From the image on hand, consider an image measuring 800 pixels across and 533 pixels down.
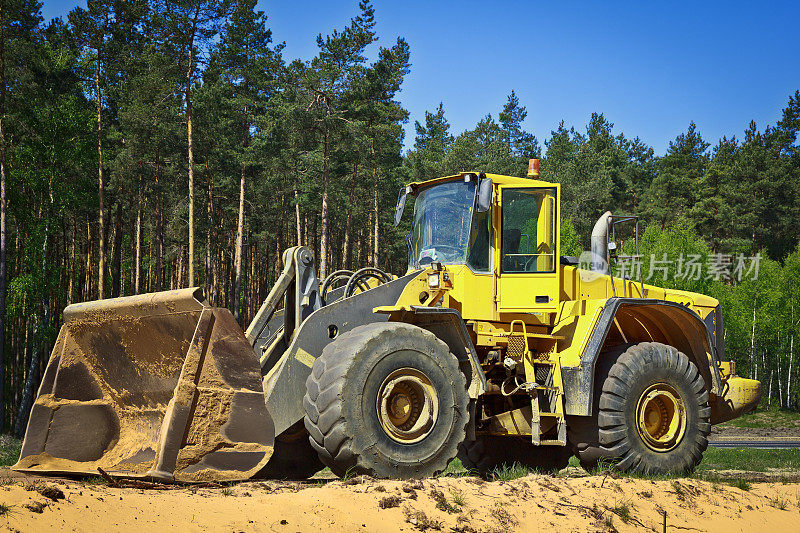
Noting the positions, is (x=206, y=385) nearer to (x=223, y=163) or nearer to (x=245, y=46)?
(x=223, y=163)

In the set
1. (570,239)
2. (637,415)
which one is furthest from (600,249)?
(570,239)

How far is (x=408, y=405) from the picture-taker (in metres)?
7.81

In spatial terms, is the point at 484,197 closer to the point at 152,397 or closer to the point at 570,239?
the point at 152,397

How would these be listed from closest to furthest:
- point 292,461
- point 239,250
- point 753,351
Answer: point 292,461
point 239,250
point 753,351

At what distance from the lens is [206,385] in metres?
6.89

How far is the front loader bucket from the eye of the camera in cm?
675

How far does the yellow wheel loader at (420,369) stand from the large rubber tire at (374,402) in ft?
0.05

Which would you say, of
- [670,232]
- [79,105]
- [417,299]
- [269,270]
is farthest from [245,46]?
[417,299]

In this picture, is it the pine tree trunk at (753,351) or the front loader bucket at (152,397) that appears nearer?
the front loader bucket at (152,397)

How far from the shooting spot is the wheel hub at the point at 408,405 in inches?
296

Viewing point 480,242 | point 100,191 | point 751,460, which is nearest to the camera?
point 480,242

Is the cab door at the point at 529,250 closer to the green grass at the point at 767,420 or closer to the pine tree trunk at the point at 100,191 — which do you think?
the pine tree trunk at the point at 100,191

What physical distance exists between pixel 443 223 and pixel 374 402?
3120mm

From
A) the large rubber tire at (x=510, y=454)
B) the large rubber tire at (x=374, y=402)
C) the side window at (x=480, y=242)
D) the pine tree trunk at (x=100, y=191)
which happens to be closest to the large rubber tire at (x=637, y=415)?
the large rubber tire at (x=510, y=454)
